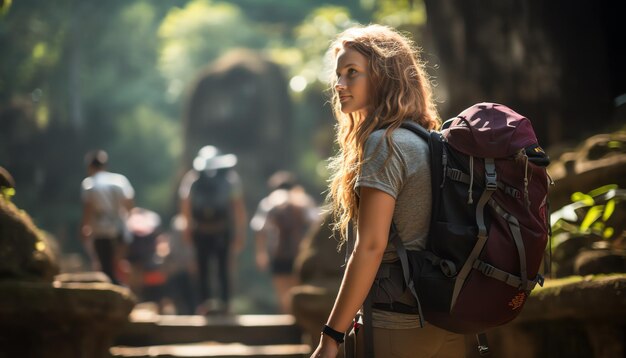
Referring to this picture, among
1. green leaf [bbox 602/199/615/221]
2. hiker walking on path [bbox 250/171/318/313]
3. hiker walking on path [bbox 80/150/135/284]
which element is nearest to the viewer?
green leaf [bbox 602/199/615/221]

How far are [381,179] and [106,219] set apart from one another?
27.0ft

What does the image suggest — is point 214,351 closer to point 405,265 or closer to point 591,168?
point 591,168

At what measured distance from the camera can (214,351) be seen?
942cm

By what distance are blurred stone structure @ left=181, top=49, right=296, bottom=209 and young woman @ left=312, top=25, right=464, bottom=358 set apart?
27153 mm

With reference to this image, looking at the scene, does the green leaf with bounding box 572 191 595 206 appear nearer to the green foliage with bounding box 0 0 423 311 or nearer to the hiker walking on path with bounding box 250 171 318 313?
the hiker walking on path with bounding box 250 171 318 313

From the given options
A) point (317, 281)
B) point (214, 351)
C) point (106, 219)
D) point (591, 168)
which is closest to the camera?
point (591, 168)

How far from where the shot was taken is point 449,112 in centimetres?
1123

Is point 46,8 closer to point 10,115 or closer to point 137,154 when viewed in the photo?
point 10,115

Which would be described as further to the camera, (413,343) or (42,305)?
(42,305)

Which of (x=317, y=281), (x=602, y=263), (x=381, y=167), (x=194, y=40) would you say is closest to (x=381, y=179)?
(x=381, y=167)

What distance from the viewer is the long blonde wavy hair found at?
3562 millimetres

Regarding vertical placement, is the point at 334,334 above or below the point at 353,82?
below

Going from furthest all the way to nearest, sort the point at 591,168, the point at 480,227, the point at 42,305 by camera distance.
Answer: the point at 591,168, the point at 42,305, the point at 480,227

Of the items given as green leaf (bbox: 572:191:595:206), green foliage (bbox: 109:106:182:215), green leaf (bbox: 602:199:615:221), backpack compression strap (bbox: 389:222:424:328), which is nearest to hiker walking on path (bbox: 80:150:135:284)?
green leaf (bbox: 572:191:595:206)
